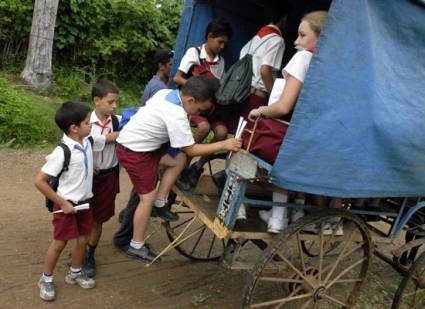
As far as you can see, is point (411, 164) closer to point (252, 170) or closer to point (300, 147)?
point (300, 147)

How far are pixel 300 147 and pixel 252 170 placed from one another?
0.31 metres

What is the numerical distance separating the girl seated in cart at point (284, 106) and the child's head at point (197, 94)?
1.29 ft

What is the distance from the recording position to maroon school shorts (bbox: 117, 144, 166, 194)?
3404 millimetres

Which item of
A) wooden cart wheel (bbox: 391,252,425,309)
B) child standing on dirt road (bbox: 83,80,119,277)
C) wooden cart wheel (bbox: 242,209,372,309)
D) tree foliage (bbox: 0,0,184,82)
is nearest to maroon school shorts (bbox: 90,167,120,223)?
child standing on dirt road (bbox: 83,80,119,277)

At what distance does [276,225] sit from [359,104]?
36.1 inches

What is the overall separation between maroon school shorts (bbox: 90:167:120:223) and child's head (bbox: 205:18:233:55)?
136cm

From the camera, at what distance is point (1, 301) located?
3.27m

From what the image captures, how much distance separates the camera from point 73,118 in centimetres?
307

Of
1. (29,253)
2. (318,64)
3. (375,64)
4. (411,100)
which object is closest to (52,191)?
(29,253)

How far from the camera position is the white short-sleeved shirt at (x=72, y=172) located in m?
3.03

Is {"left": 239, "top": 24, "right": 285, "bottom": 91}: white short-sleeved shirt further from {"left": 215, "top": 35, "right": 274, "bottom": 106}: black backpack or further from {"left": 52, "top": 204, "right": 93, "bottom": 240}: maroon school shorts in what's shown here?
{"left": 52, "top": 204, "right": 93, "bottom": 240}: maroon school shorts

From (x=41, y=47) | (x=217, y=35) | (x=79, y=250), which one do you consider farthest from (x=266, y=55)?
(x=41, y=47)

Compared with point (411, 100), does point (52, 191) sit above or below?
below

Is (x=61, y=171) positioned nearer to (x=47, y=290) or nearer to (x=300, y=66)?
(x=47, y=290)
